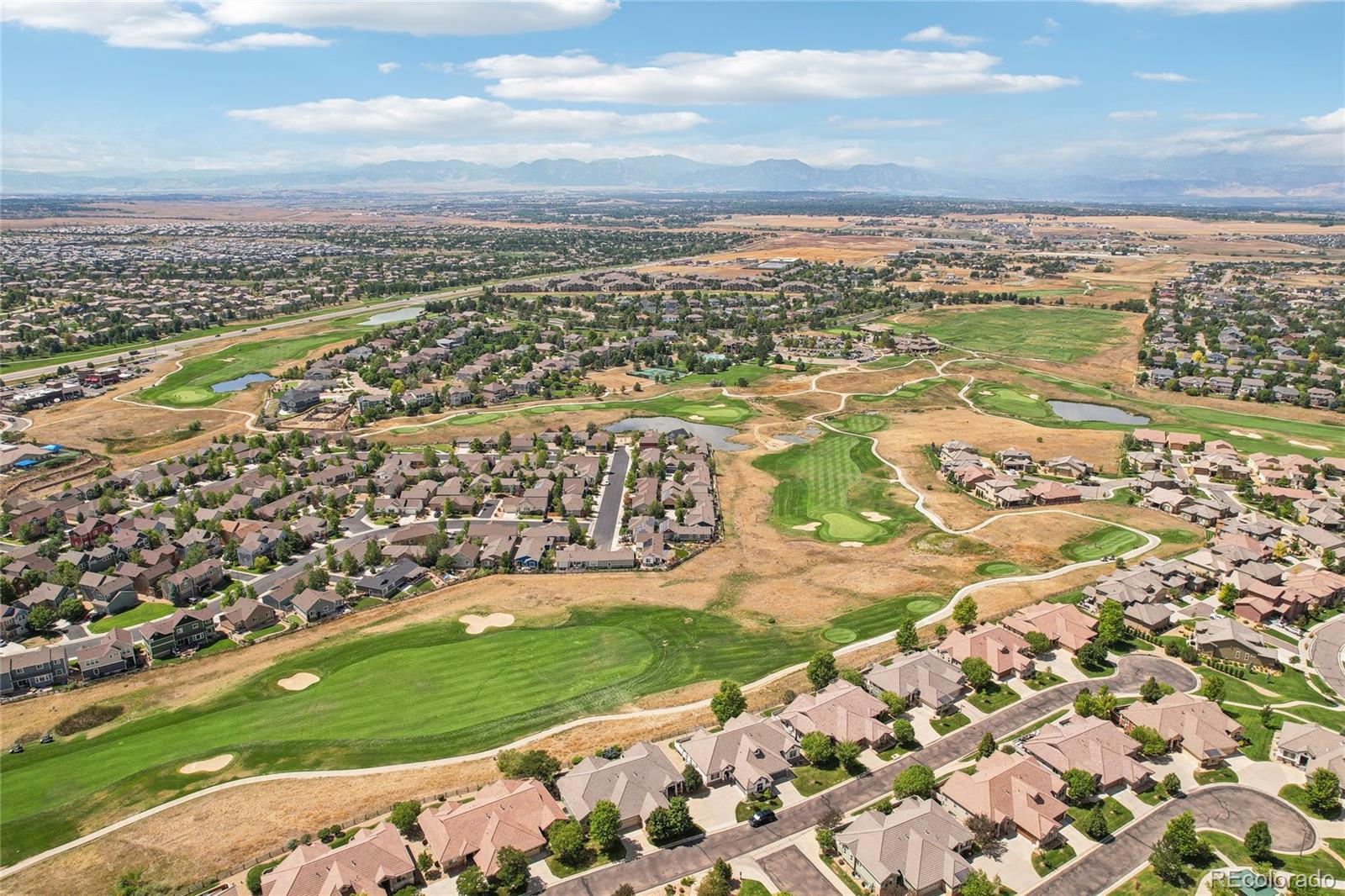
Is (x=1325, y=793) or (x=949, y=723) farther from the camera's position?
(x=949, y=723)

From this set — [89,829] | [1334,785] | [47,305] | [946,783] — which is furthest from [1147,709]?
[47,305]

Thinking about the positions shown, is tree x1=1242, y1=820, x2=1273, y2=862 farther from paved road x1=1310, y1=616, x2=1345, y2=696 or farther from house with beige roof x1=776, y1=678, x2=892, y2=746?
paved road x1=1310, y1=616, x2=1345, y2=696

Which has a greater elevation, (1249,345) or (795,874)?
(1249,345)

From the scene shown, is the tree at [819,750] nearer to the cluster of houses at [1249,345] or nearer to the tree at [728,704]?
the tree at [728,704]

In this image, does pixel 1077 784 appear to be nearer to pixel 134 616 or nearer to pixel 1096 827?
pixel 1096 827

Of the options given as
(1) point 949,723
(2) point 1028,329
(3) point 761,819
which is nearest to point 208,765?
(3) point 761,819

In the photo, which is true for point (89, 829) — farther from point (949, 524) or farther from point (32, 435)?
point (32, 435)

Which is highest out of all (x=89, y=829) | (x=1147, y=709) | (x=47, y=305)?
(x=47, y=305)

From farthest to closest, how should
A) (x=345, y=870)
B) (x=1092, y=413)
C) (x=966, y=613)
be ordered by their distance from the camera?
(x=1092, y=413) < (x=966, y=613) < (x=345, y=870)
